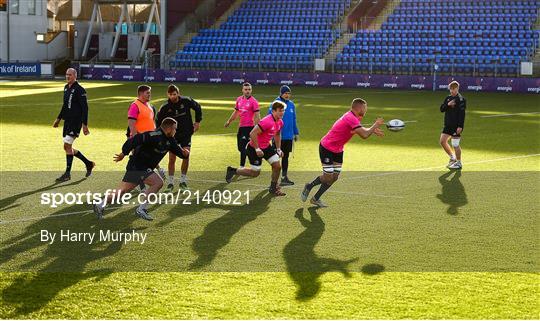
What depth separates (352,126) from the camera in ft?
48.1

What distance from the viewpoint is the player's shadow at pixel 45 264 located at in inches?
371

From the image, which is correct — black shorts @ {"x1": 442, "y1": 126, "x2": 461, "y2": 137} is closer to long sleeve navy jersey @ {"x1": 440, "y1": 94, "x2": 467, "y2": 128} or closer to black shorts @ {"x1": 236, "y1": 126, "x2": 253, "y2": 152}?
long sleeve navy jersey @ {"x1": 440, "y1": 94, "x2": 467, "y2": 128}

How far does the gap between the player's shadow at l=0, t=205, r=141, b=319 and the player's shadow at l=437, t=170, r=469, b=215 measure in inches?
226

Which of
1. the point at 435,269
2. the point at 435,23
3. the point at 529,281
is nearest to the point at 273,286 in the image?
the point at 435,269

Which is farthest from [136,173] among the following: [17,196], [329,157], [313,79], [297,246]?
[313,79]

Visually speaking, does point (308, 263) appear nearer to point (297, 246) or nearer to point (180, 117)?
point (297, 246)

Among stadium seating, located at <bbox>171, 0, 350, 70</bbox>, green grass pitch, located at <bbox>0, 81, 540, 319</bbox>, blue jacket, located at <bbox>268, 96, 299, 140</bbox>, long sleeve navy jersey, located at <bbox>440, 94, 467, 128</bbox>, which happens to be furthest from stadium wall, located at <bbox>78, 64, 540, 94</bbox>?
blue jacket, located at <bbox>268, 96, 299, 140</bbox>

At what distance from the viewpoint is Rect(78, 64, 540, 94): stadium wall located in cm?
5181

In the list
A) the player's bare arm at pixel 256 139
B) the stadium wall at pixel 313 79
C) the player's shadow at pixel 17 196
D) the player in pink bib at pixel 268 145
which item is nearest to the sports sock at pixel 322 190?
the player in pink bib at pixel 268 145

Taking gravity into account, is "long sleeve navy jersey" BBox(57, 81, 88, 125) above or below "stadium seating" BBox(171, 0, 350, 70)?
below

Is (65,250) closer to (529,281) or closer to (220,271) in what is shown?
(220,271)

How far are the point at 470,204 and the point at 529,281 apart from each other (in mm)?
5221

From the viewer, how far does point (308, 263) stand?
439 inches

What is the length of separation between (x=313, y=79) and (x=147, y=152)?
44999 mm
